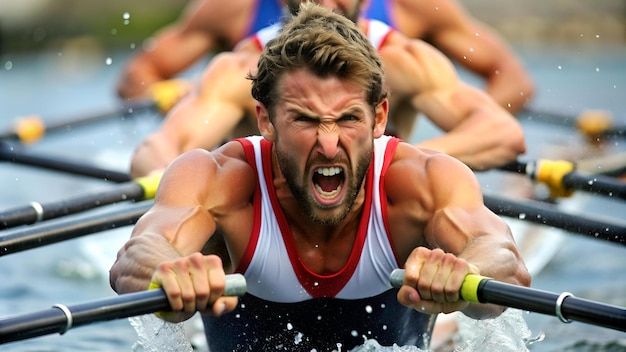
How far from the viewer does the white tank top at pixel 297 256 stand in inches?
123

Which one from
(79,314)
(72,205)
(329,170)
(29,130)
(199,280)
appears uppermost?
(329,170)

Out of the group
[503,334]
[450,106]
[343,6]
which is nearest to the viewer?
[503,334]

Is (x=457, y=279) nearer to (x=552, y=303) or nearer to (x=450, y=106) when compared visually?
(x=552, y=303)

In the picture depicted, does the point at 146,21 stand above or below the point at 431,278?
below

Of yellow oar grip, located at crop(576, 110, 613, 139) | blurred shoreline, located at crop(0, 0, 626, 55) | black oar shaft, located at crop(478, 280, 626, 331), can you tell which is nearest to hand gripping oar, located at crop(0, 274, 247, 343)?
black oar shaft, located at crop(478, 280, 626, 331)

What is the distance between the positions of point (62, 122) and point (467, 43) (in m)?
2.53

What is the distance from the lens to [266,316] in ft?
10.8

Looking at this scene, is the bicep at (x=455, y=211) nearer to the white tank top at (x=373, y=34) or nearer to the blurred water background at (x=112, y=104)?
the blurred water background at (x=112, y=104)

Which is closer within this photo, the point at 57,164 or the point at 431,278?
the point at 431,278

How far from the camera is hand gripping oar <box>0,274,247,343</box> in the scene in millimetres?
2559

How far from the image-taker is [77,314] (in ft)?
8.52

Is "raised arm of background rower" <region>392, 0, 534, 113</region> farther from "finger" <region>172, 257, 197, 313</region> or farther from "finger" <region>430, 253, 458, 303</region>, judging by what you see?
"finger" <region>172, 257, 197, 313</region>

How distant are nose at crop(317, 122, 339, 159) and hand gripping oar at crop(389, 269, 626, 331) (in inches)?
18.7

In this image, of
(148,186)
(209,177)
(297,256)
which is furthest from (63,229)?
(297,256)
